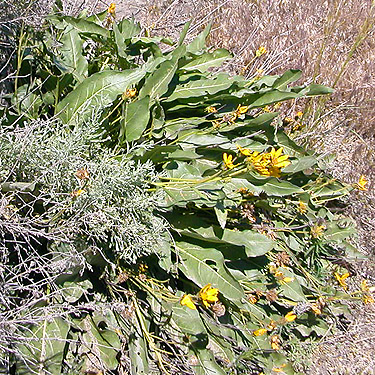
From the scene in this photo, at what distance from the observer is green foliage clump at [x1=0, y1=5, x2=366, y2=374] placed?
2.35 m

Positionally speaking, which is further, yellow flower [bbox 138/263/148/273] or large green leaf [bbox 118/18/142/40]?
large green leaf [bbox 118/18/142/40]

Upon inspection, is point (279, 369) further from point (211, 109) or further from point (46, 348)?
point (211, 109)

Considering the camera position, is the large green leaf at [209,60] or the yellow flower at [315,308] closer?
the yellow flower at [315,308]

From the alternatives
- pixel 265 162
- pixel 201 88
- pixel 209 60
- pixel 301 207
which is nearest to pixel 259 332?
pixel 301 207

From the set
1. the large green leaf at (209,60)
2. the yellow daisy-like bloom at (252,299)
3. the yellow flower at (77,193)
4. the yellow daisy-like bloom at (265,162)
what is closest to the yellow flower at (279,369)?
the yellow daisy-like bloom at (252,299)

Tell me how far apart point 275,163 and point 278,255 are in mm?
801

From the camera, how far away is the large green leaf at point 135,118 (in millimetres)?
2650

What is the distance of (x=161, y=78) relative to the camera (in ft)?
9.36

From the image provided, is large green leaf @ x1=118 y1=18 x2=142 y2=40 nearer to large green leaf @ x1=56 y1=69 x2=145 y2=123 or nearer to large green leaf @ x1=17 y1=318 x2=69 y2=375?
large green leaf @ x1=56 y1=69 x2=145 y2=123

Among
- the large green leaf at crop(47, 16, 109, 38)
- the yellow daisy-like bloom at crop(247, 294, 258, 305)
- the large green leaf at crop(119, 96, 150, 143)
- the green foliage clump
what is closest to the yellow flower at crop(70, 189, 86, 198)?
the green foliage clump

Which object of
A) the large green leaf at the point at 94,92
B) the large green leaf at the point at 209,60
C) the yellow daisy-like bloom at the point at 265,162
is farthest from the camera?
the large green leaf at the point at 209,60

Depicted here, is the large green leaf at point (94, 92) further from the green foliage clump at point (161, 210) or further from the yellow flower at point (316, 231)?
the yellow flower at point (316, 231)

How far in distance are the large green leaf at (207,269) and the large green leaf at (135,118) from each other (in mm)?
656

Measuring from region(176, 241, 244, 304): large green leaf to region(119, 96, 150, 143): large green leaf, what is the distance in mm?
656
